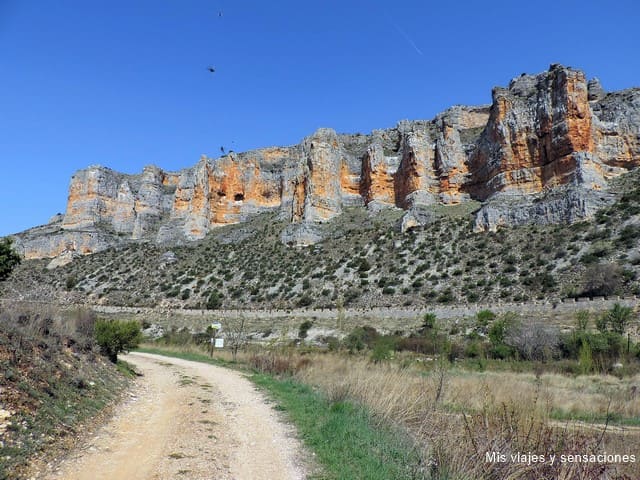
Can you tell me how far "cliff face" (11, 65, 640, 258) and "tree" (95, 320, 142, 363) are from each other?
39.2 m

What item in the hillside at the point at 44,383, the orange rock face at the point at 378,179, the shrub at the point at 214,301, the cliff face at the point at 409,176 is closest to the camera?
the hillside at the point at 44,383

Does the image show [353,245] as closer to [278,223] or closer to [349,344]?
[278,223]

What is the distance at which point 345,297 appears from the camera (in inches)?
1508

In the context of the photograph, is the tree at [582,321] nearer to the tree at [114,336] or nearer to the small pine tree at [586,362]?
the small pine tree at [586,362]

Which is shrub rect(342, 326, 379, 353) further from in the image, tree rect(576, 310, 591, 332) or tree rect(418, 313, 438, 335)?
tree rect(576, 310, 591, 332)

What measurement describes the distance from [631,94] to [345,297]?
148 ft

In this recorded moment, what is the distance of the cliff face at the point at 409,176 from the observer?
45.5 metres

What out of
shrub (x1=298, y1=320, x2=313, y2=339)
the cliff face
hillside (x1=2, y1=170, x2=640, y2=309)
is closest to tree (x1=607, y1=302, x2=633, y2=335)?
hillside (x1=2, y1=170, x2=640, y2=309)

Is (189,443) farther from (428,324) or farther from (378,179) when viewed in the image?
(378,179)

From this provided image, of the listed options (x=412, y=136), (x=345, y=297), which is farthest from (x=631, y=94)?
(x=345, y=297)

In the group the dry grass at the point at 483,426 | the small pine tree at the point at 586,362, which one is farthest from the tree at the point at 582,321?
the dry grass at the point at 483,426

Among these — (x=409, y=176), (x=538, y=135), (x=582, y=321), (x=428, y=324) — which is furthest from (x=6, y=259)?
(x=538, y=135)

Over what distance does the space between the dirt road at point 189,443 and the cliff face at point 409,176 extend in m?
41.2

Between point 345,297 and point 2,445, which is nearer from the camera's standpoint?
point 2,445
